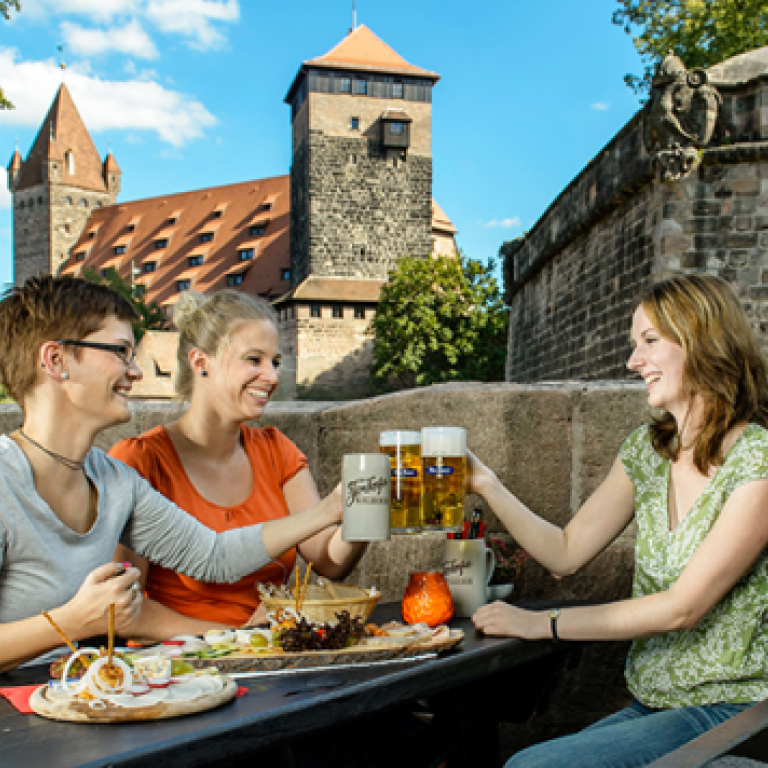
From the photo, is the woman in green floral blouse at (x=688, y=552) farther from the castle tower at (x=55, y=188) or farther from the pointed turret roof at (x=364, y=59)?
the castle tower at (x=55, y=188)

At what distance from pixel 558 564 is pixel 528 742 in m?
1.05

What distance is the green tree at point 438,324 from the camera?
38.0 metres

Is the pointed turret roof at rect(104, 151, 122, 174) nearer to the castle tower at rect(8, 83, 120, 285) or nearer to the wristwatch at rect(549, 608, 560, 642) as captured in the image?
the castle tower at rect(8, 83, 120, 285)

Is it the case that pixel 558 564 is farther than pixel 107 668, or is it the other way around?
pixel 558 564

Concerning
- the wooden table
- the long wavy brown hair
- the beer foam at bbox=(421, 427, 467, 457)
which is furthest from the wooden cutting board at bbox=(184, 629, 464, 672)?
the long wavy brown hair

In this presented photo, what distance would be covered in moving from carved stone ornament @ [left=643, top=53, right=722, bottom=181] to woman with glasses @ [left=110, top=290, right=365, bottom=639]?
8.06m

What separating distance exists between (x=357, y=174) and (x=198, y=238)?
2127 cm

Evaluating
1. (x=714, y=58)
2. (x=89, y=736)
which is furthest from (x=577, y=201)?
(x=89, y=736)

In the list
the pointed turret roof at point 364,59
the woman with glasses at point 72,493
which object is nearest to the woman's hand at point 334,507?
the woman with glasses at point 72,493

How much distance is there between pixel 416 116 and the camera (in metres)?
42.2

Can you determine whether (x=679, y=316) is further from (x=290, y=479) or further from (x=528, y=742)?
(x=528, y=742)

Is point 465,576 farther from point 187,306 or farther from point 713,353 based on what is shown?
point 187,306

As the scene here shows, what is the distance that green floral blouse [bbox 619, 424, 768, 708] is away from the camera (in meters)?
1.88

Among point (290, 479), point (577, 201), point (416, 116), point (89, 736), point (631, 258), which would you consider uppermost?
point (416, 116)
